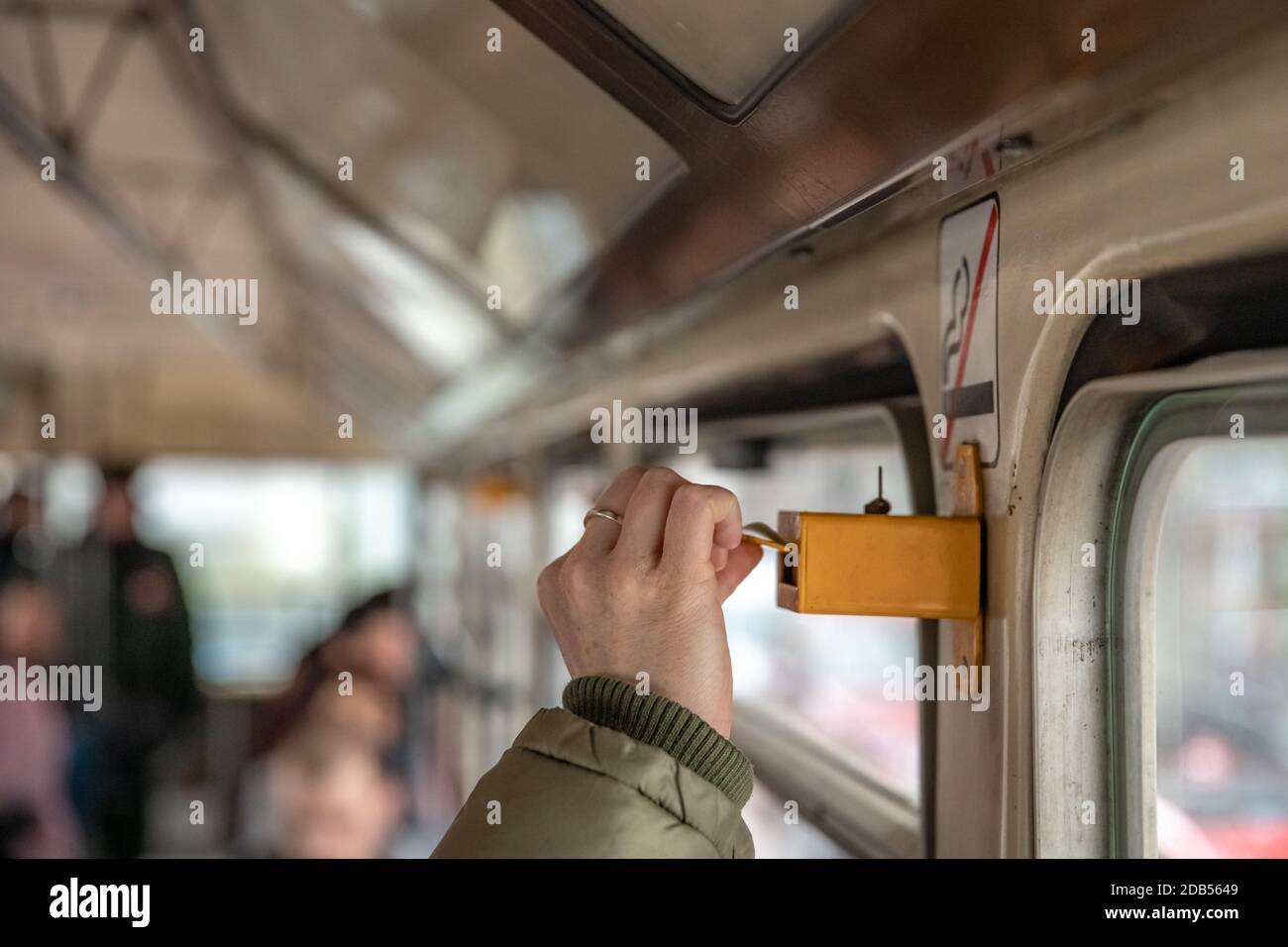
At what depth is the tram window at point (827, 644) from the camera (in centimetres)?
166

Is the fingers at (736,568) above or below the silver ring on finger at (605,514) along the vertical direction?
below

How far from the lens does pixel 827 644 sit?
2236 mm

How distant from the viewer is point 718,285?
1.47m

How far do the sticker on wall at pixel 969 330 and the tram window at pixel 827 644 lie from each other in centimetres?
23

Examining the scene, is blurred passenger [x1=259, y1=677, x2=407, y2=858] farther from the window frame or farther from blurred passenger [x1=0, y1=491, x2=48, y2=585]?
blurred passenger [x1=0, y1=491, x2=48, y2=585]

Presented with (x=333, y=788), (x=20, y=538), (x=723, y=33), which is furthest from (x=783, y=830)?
(x=20, y=538)

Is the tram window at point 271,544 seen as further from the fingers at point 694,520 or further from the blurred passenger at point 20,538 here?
the fingers at point 694,520

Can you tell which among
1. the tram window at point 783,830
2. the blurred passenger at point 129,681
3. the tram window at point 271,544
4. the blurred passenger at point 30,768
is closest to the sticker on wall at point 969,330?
the tram window at point 783,830

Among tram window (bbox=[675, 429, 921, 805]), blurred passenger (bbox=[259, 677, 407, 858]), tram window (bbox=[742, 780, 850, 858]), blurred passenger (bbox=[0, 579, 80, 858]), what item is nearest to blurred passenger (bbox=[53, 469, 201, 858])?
blurred passenger (bbox=[0, 579, 80, 858])

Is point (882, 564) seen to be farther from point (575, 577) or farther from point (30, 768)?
point (30, 768)

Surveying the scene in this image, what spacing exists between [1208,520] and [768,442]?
123 centimetres

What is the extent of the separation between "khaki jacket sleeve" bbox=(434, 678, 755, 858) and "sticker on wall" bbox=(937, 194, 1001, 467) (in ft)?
1.19

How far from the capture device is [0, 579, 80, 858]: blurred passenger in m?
4.71

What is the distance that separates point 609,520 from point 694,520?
0.36ft
